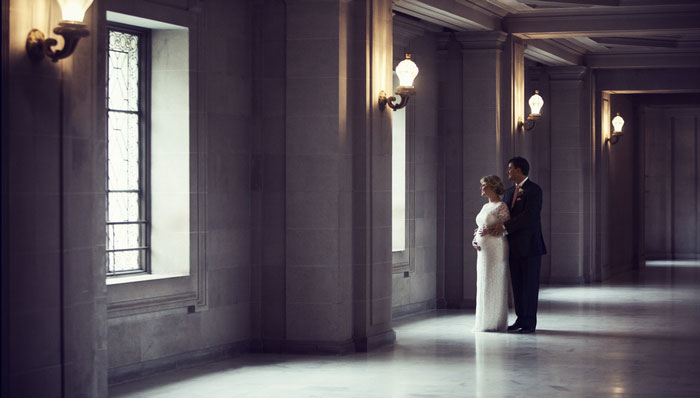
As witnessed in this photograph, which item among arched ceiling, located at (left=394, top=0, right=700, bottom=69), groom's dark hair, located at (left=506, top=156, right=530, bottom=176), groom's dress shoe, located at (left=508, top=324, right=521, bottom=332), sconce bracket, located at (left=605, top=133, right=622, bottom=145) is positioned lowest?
groom's dress shoe, located at (left=508, top=324, right=521, bottom=332)

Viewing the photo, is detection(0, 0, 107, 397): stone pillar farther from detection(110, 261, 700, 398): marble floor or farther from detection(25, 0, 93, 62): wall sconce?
detection(110, 261, 700, 398): marble floor

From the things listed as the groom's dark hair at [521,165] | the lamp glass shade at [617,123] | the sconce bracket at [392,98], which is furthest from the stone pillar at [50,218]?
the lamp glass shade at [617,123]

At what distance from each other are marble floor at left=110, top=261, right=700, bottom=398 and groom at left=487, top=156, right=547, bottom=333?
0.36m

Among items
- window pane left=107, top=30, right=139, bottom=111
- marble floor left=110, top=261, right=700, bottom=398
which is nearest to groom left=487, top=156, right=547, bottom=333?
marble floor left=110, top=261, right=700, bottom=398

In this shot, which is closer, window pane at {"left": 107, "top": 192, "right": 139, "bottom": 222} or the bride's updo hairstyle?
window pane at {"left": 107, "top": 192, "right": 139, "bottom": 222}

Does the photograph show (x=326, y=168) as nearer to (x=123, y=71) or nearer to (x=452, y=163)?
(x=123, y=71)

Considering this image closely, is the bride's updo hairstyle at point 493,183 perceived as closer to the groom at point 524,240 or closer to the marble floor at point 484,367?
the groom at point 524,240

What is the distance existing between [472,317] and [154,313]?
5.61 m

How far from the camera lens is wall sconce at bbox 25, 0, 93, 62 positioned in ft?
19.1

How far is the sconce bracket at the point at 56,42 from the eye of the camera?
5820 mm

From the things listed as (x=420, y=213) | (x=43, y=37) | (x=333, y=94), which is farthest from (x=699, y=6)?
(x=43, y=37)

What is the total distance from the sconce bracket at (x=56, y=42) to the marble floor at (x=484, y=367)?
9.50 ft

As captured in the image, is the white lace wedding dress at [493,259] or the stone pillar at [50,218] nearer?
the stone pillar at [50,218]

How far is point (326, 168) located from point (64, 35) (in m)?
4.13
